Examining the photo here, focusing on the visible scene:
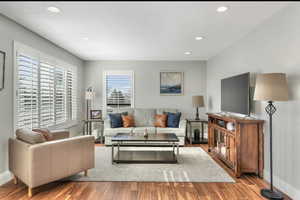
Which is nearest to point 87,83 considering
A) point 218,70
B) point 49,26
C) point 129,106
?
point 129,106

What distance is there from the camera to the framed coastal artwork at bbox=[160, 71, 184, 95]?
5695mm

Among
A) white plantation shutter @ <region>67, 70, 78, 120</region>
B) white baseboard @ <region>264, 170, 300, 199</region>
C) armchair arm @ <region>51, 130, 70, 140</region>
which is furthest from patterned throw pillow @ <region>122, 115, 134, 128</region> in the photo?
white baseboard @ <region>264, 170, 300, 199</region>

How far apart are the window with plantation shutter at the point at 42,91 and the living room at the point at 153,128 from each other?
23 mm

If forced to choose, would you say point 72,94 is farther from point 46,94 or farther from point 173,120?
point 173,120

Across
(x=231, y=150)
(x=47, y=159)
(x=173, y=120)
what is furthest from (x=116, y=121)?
(x=231, y=150)

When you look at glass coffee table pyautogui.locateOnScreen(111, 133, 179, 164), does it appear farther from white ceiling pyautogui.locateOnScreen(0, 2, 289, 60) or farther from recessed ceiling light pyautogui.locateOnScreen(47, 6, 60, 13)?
recessed ceiling light pyautogui.locateOnScreen(47, 6, 60, 13)

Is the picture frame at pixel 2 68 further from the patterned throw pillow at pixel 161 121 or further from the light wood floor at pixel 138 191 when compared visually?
the patterned throw pillow at pixel 161 121

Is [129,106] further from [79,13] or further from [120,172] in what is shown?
[79,13]

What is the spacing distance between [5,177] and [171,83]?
4.52m

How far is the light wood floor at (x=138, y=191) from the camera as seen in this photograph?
2275 mm

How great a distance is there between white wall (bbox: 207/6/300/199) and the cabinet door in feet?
1.52

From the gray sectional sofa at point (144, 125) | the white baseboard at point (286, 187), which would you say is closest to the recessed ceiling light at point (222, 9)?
the white baseboard at point (286, 187)

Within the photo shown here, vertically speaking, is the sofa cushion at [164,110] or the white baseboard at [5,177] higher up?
the sofa cushion at [164,110]

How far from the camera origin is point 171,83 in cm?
570
